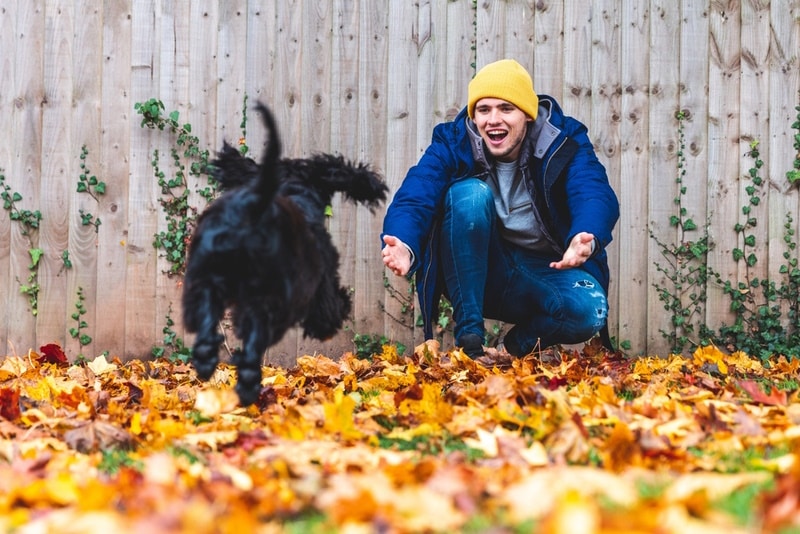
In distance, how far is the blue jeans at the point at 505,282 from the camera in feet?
12.0

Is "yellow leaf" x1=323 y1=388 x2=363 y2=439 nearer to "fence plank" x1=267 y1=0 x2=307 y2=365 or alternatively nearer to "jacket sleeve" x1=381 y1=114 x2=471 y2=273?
"jacket sleeve" x1=381 y1=114 x2=471 y2=273

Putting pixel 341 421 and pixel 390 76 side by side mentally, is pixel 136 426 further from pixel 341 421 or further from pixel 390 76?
pixel 390 76

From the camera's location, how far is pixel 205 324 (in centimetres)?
212

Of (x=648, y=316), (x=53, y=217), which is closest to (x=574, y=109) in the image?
(x=648, y=316)

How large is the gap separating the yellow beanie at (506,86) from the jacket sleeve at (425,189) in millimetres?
268

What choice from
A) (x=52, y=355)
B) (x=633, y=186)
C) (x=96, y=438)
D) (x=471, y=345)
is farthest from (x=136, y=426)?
(x=633, y=186)

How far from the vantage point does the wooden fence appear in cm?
455

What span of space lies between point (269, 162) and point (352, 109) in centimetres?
262

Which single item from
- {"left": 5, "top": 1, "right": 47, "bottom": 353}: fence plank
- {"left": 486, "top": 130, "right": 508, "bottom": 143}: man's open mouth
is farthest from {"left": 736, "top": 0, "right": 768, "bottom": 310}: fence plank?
{"left": 5, "top": 1, "right": 47, "bottom": 353}: fence plank

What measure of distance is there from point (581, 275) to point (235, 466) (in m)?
2.32

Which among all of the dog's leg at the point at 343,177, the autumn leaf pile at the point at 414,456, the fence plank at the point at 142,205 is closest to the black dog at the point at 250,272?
the autumn leaf pile at the point at 414,456

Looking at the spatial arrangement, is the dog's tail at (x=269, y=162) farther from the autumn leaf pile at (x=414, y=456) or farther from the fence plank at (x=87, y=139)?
the fence plank at (x=87, y=139)

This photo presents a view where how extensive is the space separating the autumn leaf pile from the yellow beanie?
111 centimetres

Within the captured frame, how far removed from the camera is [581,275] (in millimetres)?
3744
